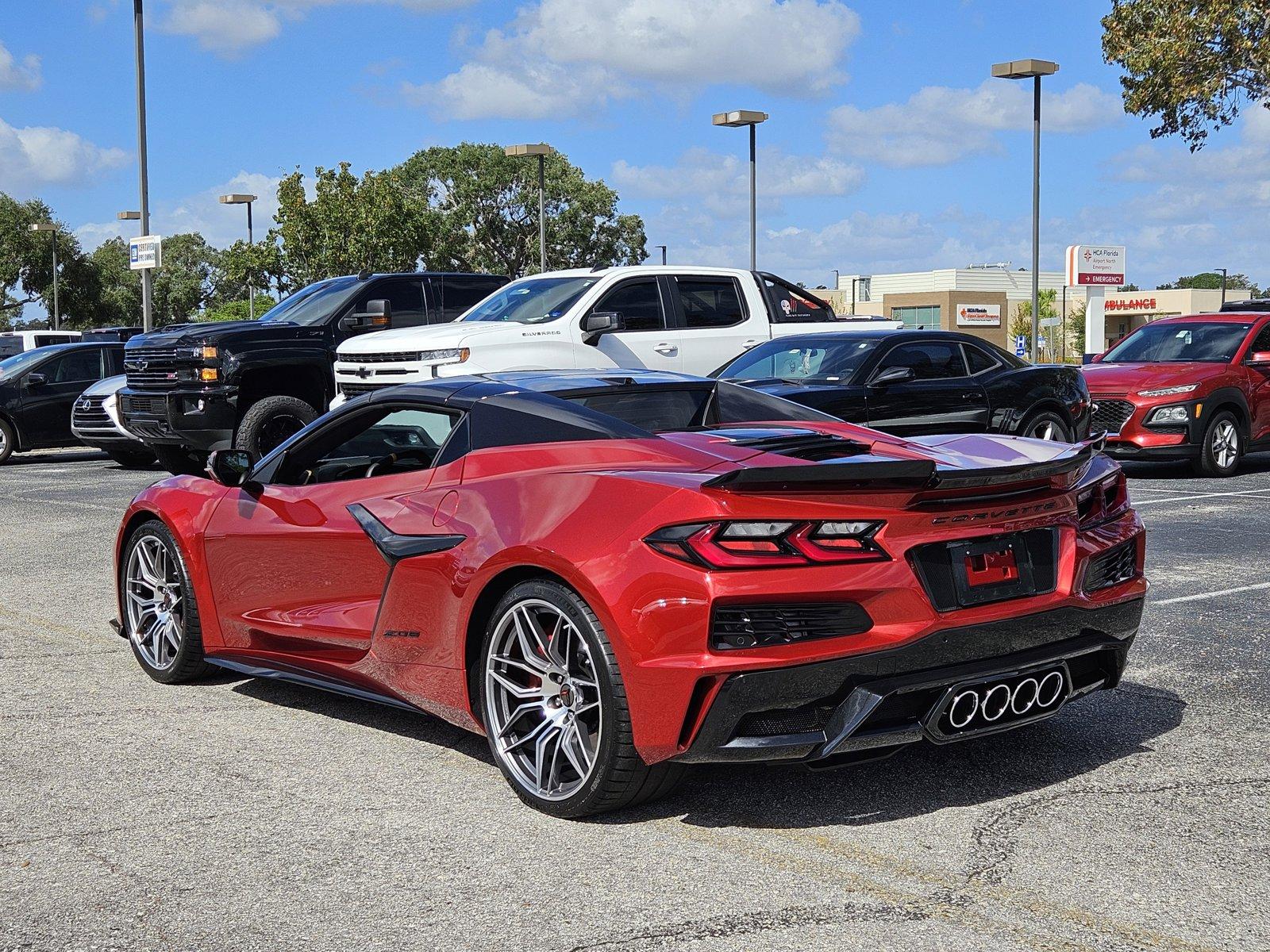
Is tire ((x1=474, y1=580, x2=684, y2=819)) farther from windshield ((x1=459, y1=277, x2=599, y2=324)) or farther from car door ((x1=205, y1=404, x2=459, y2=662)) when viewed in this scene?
windshield ((x1=459, y1=277, x2=599, y2=324))

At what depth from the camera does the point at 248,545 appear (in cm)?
576

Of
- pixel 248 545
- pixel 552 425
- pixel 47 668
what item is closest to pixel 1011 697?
pixel 552 425

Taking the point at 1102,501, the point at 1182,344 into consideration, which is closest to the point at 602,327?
the point at 1182,344

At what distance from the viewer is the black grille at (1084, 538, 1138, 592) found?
4.57m

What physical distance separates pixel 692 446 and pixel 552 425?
20.4 inches

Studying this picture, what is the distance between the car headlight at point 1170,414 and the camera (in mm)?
15148

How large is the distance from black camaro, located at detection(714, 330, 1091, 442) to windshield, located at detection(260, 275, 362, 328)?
4.57 metres

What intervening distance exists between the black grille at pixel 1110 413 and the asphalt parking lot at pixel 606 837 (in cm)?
→ 949

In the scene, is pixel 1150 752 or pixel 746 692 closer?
pixel 746 692

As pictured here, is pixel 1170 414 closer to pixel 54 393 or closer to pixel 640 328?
pixel 640 328

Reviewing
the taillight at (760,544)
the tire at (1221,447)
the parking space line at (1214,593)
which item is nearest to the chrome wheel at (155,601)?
the taillight at (760,544)

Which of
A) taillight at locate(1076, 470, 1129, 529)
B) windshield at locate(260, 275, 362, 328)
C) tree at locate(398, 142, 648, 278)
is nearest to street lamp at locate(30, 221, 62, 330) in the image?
tree at locate(398, 142, 648, 278)

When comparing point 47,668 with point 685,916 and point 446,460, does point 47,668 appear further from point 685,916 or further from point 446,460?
point 685,916

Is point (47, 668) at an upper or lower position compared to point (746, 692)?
lower
